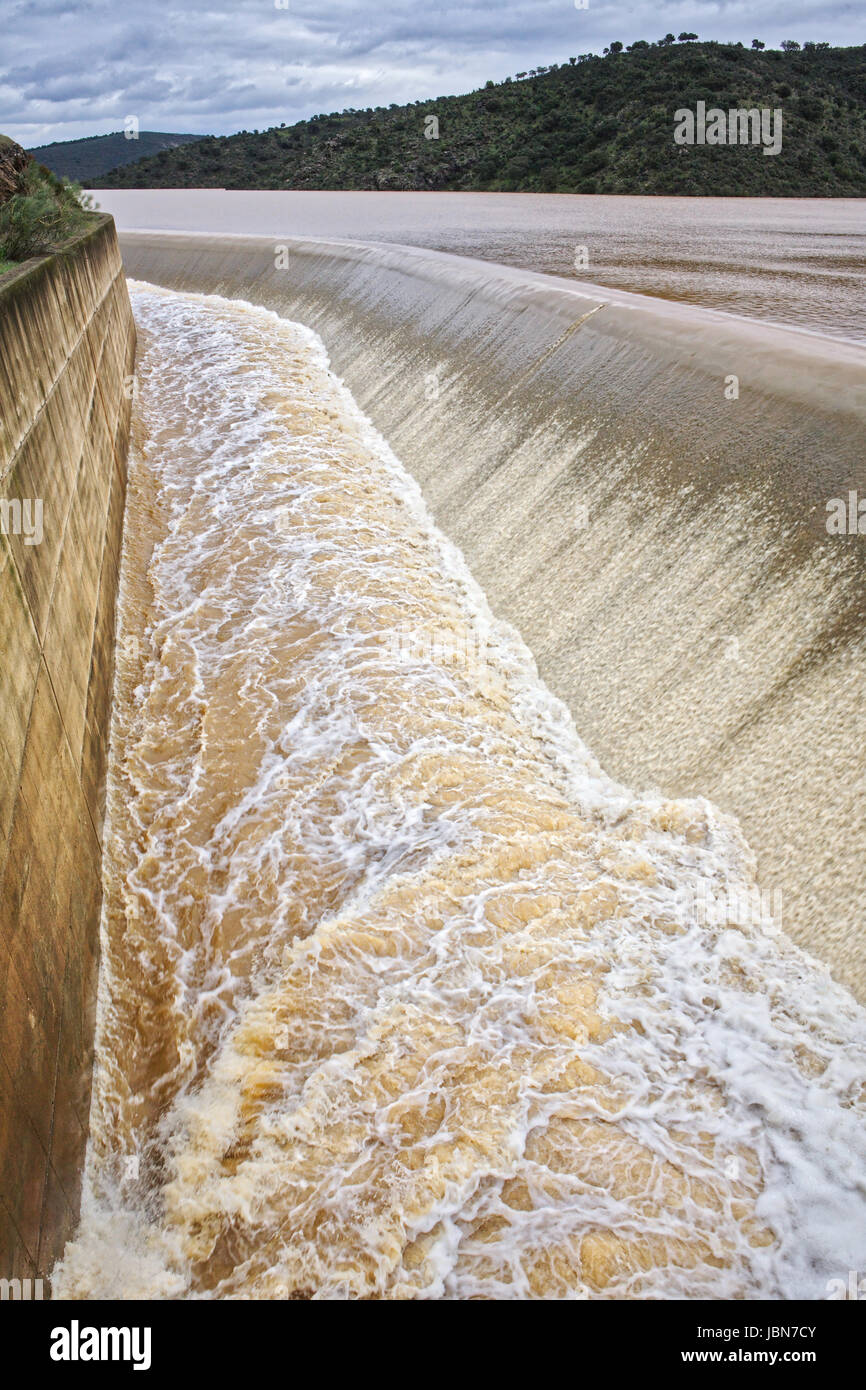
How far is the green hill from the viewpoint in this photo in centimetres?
3747

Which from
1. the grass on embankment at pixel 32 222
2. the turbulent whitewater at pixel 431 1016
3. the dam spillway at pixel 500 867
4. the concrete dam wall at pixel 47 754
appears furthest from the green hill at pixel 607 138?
the turbulent whitewater at pixel 431 1016

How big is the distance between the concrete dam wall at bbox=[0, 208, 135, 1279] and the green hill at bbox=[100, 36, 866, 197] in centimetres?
3710

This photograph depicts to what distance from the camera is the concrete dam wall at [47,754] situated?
12.2 feet

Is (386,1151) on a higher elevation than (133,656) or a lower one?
lower

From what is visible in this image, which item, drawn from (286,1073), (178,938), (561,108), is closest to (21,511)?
(178,938)

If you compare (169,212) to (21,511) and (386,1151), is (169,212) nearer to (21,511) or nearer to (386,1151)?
(21,511)

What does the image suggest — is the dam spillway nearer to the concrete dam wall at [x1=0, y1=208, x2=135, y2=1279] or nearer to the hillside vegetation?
the concrete dam wall at [x1=0, y1=208, x2=135, y2=1279]

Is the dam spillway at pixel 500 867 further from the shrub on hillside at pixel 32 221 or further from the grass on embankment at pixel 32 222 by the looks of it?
the shrub on hillside at pixel 32 221

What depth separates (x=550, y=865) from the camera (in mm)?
5867

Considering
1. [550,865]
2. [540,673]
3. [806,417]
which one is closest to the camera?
[550,865]

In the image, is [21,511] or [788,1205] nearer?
[788,1205]

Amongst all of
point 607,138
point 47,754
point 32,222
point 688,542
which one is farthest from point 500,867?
point 607,138

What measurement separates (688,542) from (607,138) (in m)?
43.3
